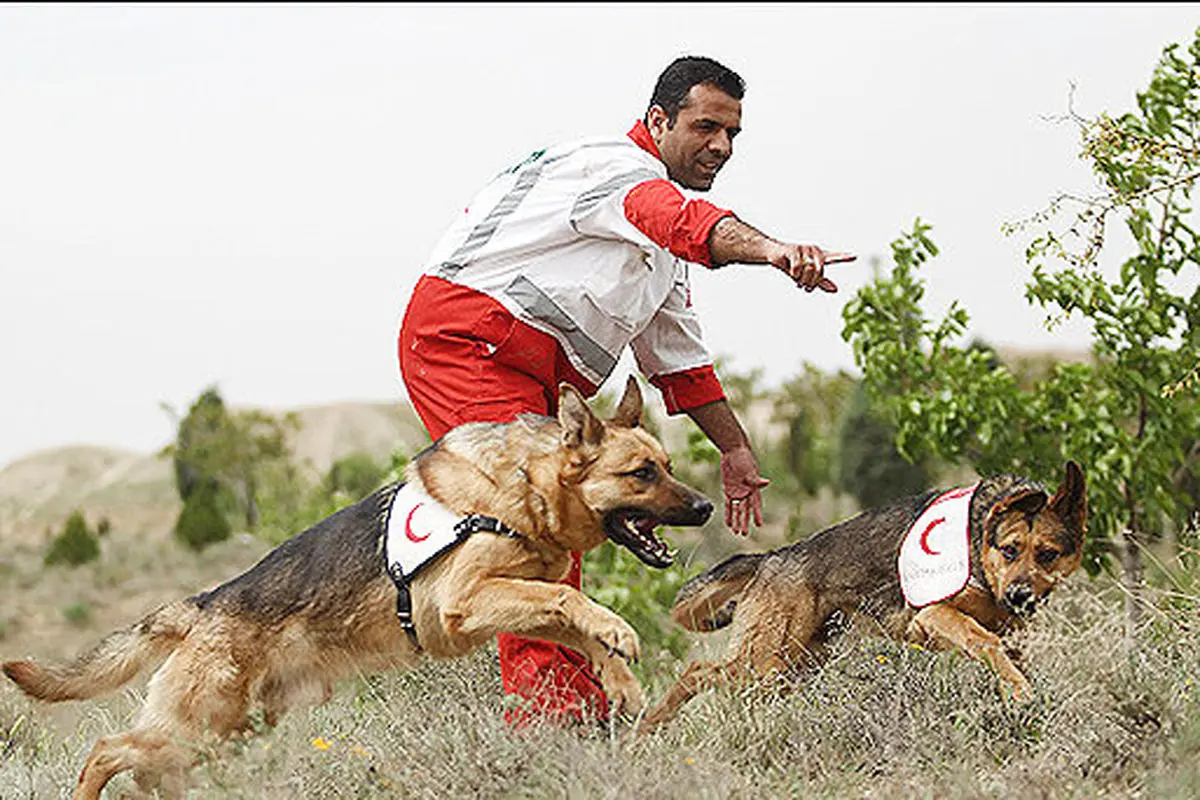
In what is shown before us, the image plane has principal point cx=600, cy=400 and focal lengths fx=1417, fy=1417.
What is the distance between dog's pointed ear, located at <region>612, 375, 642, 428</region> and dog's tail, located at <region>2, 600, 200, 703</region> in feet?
5.58

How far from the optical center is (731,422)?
6.29m

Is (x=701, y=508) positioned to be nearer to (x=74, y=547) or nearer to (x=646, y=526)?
(x=646, y=526)

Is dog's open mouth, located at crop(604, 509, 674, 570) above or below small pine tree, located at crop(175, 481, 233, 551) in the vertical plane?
above

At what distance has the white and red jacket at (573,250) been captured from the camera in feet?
16.7

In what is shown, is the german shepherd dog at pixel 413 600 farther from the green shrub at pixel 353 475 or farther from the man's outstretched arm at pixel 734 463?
the green shrub at pixel 353 475

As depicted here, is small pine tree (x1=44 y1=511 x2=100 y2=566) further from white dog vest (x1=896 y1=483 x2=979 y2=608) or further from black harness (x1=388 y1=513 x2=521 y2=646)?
white dog vest (x1=896 y1=483 x2=979 y2=608)

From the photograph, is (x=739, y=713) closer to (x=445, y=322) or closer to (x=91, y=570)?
(x=445, y=322)

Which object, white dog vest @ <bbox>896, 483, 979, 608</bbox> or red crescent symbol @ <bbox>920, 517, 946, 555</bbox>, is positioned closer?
white dog vest @ <bbox>896, 483, 979, 608</bbox>

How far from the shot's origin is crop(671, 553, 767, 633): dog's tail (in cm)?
604

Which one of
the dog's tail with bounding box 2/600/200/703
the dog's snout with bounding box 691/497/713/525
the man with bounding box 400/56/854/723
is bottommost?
the dog's tail with bounding box 2/600/200/703

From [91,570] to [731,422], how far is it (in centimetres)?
2322

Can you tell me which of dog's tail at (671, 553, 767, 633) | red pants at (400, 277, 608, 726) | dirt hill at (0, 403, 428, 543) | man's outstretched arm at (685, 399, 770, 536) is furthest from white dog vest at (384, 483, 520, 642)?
dirt hill at (0, 403, 428, 543)

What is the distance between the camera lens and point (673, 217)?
467 cm

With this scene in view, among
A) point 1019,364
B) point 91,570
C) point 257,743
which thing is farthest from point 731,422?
point 91,570
